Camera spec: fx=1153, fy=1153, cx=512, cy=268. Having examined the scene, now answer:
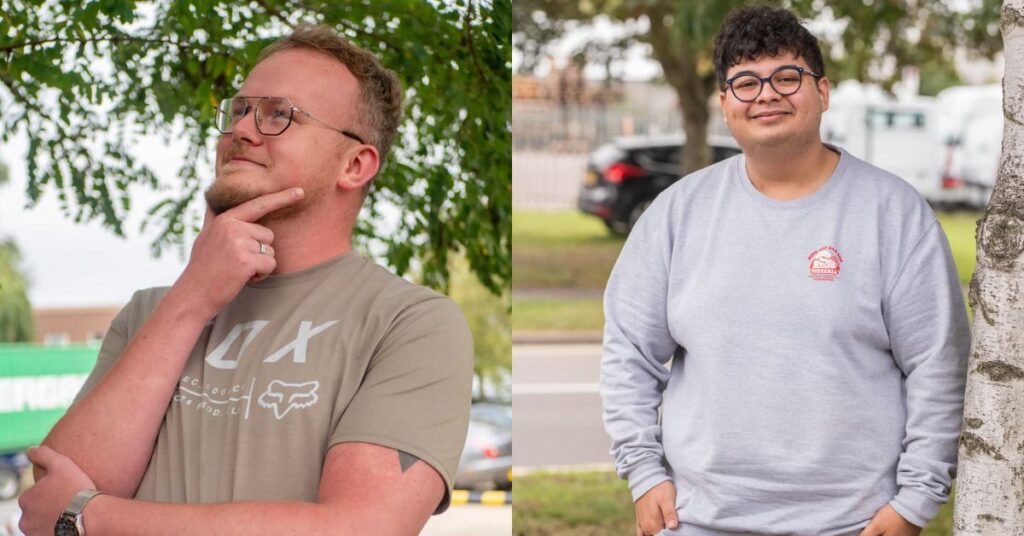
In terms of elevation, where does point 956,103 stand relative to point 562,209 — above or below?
above

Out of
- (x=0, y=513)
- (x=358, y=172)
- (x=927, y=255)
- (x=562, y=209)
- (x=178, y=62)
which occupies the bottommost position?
(x=0, y=513)

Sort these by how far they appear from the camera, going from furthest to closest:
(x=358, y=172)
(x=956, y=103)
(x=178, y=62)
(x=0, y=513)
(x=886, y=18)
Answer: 1. (x=956, y=103)
2. (x=0, y=513)
3. (x=886, y=18)
4. (x=178, y=62)
5. (x=358, y=172)

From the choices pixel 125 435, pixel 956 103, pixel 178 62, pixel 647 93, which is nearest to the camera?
pixel 125 435

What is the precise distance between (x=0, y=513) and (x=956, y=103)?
12.0 m

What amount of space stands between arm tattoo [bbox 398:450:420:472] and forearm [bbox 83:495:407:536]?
0.06m

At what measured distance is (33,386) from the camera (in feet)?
37.9

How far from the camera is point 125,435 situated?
1596 millimetres

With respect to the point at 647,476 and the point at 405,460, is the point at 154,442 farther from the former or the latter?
the point at 647,476

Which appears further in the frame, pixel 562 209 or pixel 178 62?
pixel 562 209

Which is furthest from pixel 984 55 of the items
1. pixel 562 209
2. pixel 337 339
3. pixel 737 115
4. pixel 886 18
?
pixel 562 209

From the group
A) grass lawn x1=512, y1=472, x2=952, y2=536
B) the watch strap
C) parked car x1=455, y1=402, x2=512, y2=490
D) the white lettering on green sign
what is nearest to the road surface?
grass lawn x1=512, y1=472, x2=952, y2=536

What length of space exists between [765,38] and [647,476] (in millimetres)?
783

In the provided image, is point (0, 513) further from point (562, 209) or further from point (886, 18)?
point (886, 18)

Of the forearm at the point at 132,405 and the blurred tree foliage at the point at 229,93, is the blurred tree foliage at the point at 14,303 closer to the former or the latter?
the blurred tree foliage at the point at 229,93
